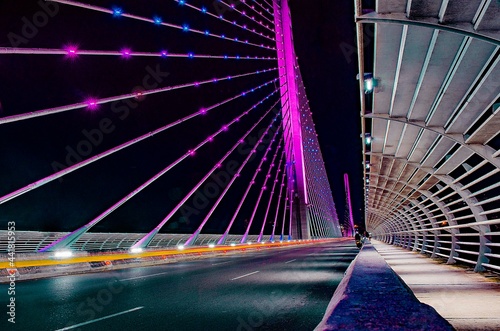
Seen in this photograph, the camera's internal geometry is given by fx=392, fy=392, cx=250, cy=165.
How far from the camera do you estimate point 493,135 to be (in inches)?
326

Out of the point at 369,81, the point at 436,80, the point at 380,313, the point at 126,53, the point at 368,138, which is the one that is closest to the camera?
the point at 380,313

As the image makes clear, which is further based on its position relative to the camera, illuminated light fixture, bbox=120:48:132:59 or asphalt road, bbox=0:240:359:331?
illuminated light fixture, bbox=120:48:132:59

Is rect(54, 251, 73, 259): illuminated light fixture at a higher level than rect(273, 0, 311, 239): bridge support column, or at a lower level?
lower

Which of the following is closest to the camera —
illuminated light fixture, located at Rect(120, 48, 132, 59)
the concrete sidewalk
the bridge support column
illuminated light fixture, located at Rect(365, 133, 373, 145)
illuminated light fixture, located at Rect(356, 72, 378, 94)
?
the concrete sidewalk

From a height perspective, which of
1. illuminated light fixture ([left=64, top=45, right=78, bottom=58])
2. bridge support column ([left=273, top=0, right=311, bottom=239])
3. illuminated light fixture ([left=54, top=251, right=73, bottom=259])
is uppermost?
bridge support column ([left=273, top=0, right=311, bottom=239])

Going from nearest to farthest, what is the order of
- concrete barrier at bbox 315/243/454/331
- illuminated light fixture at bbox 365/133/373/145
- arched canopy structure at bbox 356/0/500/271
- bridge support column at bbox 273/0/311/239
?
concrete barrier at bbox 315/243/454/331
arched canopy structure at bbox 356/0/500/271
illuminated light fixture at bbox 365/133/373/145
bridge support column at bbox 273/0/311/239

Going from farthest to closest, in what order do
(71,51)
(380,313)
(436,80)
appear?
1. (71,51)
2. (436,80)
3. (380,313)

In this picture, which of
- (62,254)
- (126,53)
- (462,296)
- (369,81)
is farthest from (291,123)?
(462,296)

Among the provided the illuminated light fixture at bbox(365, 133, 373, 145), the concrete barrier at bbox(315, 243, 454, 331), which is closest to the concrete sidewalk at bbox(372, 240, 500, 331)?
the concrete barrier at bbox(315, 243, 454, 331)

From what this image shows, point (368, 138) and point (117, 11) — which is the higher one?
point (117, 11)

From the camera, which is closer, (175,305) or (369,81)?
(175,305)

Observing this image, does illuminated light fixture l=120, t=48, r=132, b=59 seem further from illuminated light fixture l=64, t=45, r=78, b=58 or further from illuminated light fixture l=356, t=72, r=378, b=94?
illuminated light fixture l=356, t=72, r=378, b=94

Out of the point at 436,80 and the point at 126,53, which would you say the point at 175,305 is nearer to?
the point at 436,80

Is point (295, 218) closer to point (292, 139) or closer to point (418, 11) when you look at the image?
point (292, 139)
